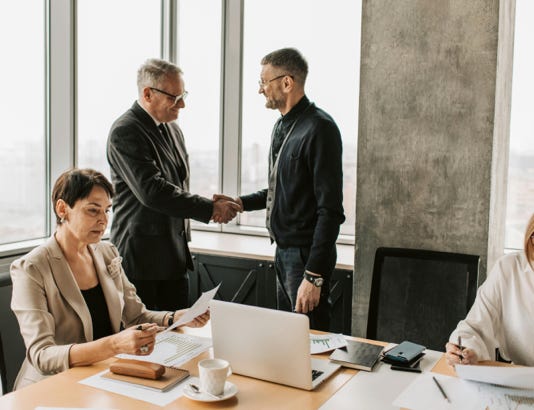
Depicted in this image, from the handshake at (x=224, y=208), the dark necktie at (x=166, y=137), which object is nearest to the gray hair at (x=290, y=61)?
the dark necktie at (x=166, y=137)

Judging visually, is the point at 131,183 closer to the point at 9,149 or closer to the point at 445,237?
the point at 9,149

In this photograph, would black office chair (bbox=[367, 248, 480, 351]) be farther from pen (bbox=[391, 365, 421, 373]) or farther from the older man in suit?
the older man in suit

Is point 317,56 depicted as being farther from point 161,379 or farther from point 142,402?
point 142,402

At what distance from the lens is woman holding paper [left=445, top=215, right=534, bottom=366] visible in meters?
2.00

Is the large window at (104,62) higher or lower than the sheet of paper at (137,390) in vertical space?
higher

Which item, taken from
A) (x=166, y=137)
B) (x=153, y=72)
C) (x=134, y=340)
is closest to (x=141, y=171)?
(x=166, y=137)

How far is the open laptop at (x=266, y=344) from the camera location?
1.56 metres

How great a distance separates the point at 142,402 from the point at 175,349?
1.36 feet

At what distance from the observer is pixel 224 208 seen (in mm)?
3223

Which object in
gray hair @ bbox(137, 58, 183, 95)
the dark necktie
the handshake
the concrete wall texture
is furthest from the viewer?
the handshake

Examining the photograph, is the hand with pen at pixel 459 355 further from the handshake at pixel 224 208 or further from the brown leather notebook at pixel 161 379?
the handshake at pixel 224 208

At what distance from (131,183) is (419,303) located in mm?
1470

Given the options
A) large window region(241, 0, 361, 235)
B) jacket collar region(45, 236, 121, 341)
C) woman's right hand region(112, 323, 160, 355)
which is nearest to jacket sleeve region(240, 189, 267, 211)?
large window region(241, 0, 361, 235)

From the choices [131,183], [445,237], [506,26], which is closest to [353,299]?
[445,237]
